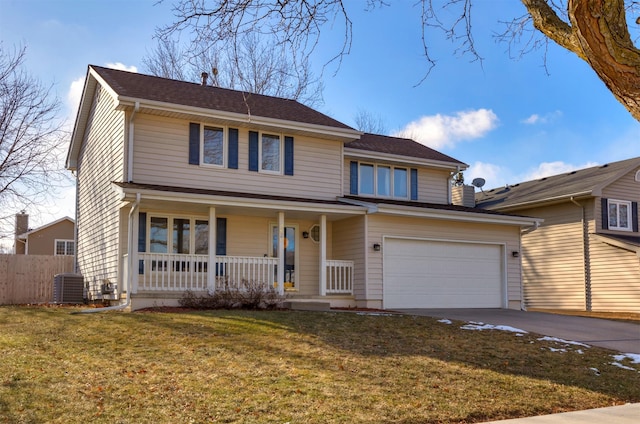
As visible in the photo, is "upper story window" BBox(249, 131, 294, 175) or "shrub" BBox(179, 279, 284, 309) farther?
"upper story window" BBox(249, 131, 294, 175)

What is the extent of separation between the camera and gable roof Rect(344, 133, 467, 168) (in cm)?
2067

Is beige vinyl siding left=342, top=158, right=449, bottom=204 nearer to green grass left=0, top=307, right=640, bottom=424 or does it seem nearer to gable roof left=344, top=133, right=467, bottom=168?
gable roof left=344, top=133, right=467, bottom=168

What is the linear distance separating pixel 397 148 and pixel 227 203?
7972mm

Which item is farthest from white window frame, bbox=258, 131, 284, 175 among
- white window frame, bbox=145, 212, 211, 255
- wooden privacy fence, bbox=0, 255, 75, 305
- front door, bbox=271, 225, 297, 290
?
wooden privacy fence, bbox=0, 255, 75, 305

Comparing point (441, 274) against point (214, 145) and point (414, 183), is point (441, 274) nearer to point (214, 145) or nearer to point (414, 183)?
point (414, 183)

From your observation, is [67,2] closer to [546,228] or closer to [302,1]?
[302,1]

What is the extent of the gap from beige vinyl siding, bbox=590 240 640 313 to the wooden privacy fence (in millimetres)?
18825

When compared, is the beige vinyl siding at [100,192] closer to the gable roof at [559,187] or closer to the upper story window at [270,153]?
the upper story window at [270,153]

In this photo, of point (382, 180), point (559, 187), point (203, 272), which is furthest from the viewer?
point (559, 187)

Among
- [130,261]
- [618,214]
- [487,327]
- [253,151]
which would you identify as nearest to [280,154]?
[253,151]

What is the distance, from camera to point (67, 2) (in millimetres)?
11984

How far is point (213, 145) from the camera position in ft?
56.6

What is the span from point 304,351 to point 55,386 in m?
3.72

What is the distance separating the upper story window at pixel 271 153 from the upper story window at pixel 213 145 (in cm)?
115
